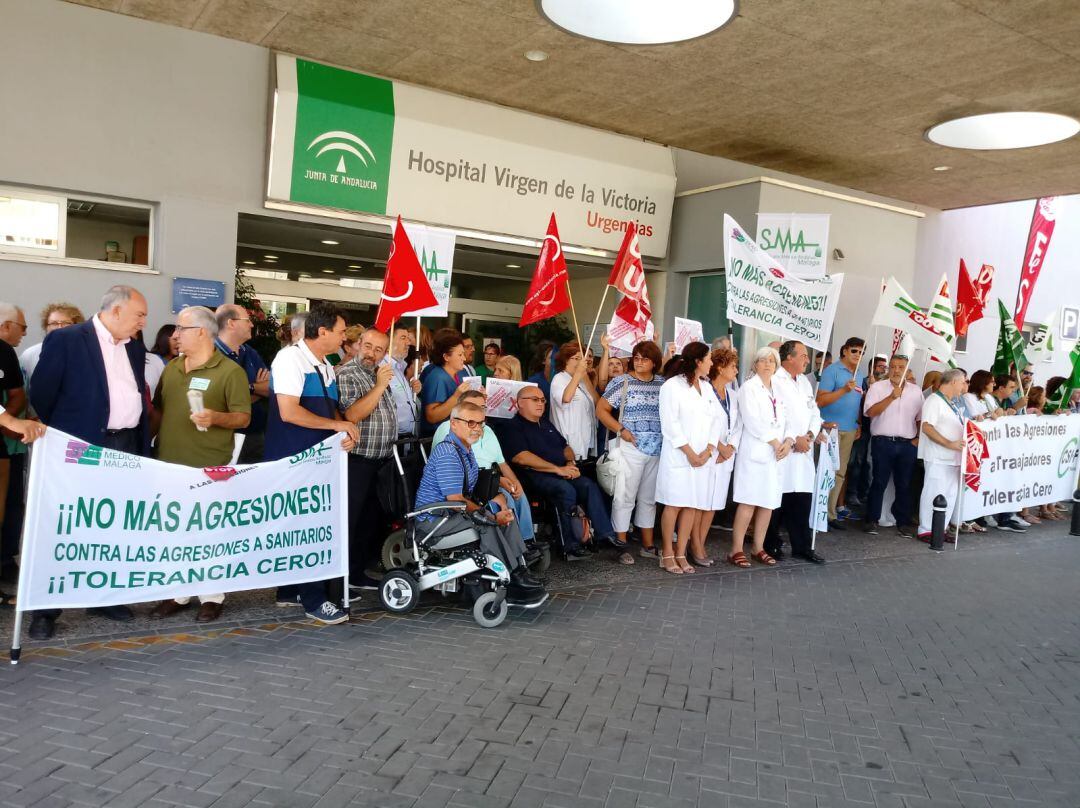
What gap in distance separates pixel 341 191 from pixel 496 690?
7204 millimetres

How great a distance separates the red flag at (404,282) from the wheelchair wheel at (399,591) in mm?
2103

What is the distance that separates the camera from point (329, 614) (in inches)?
213

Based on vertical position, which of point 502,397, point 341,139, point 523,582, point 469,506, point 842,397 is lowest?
point 523,582

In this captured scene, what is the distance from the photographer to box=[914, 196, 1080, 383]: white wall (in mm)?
16719

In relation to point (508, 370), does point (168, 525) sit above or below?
below

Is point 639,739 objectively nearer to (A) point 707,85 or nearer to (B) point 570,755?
(B) point 570,755

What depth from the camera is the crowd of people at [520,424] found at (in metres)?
5.21

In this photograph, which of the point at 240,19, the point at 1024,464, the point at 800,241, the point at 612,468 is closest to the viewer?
the point at 612,468

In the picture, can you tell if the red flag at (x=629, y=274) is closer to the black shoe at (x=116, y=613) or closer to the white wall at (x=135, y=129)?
the white wall at (x=135, y=129)

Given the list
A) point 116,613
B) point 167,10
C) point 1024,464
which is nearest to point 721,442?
point 116,613

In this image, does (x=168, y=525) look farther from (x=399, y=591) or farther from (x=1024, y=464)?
(x=1024, y=464)

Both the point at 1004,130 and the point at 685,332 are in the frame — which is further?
the point at 1004,130

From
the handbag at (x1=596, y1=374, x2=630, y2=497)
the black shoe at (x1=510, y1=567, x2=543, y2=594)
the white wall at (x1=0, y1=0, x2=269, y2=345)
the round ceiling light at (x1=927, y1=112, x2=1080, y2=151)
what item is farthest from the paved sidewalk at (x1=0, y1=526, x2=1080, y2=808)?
the round ceiling light at (x1=927, y1=112, x2=1080, y2=151)

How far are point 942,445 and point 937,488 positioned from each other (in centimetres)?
52
